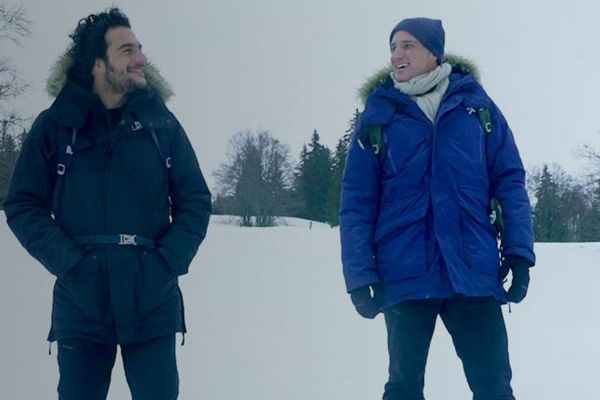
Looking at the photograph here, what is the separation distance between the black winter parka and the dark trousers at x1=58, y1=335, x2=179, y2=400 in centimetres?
6

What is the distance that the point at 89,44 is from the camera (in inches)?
124

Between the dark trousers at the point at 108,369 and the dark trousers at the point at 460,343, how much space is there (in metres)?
0.91

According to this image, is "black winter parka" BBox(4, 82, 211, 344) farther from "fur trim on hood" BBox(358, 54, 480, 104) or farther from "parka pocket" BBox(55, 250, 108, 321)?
"fur trim on hood" BBox(358, 54, 480, 104)

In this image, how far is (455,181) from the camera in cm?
305

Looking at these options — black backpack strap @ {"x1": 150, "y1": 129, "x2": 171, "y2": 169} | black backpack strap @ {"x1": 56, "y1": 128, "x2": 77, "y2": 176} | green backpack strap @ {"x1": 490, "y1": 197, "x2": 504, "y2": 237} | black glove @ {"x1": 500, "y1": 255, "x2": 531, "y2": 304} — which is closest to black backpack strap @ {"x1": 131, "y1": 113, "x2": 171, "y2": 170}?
black backpack strap @ {"x1": 150, "y1": 129, "x2": 171, "y2": 169}

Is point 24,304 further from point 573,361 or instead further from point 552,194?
point 552,194

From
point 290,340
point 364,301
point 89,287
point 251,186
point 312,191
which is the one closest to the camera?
point 89,287

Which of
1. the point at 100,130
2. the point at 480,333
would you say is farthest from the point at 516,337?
the point at 100,130

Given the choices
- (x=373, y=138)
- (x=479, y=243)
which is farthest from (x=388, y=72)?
(x=479, y=243)

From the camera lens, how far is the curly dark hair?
315 cm

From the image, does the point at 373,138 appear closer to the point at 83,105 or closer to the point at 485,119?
the point at 485,119

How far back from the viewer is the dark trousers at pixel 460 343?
2.94 metres

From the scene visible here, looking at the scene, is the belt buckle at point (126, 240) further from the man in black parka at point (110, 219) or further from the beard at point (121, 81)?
the beard at point (121, 81)

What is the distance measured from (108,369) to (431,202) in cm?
148
